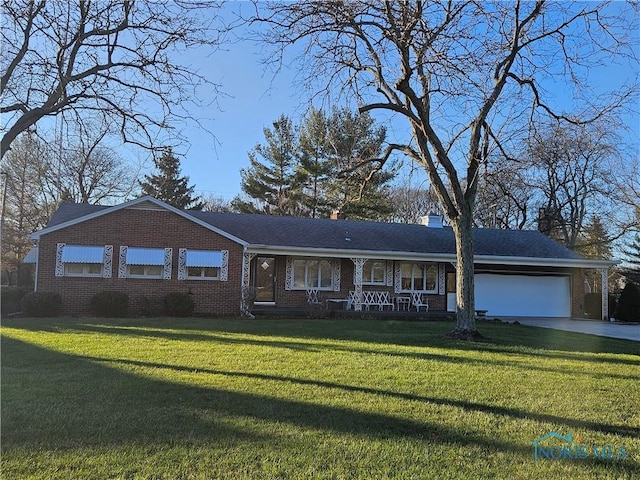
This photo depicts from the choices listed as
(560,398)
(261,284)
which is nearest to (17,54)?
(560,398)

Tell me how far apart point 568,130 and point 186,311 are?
13.1 metres

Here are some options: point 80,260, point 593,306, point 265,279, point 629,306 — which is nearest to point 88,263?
point 80,260

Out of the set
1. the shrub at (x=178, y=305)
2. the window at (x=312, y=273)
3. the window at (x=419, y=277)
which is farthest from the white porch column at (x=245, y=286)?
the window at (x=419, y=277)

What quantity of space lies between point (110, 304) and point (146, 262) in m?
1.92

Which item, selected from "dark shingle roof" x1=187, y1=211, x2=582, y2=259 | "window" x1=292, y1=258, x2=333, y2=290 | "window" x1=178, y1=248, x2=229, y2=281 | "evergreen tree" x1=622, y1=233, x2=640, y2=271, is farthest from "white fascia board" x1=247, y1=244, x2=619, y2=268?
"evergreen tree" x1=622, y1=233, x2=640, y2=271

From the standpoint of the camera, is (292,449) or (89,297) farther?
(89,297)

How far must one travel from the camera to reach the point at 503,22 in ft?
37.6

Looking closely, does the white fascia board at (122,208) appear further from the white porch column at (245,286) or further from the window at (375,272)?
the window at (375,272)

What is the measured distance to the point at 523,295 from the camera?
22.8m

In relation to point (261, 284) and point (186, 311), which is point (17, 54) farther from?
point (261, 284)

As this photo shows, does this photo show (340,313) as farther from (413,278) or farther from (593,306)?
(593,306)

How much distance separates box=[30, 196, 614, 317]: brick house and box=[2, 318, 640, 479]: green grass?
641cm

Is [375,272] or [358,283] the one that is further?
[375,272]

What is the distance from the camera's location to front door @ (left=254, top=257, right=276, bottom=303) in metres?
20.5
